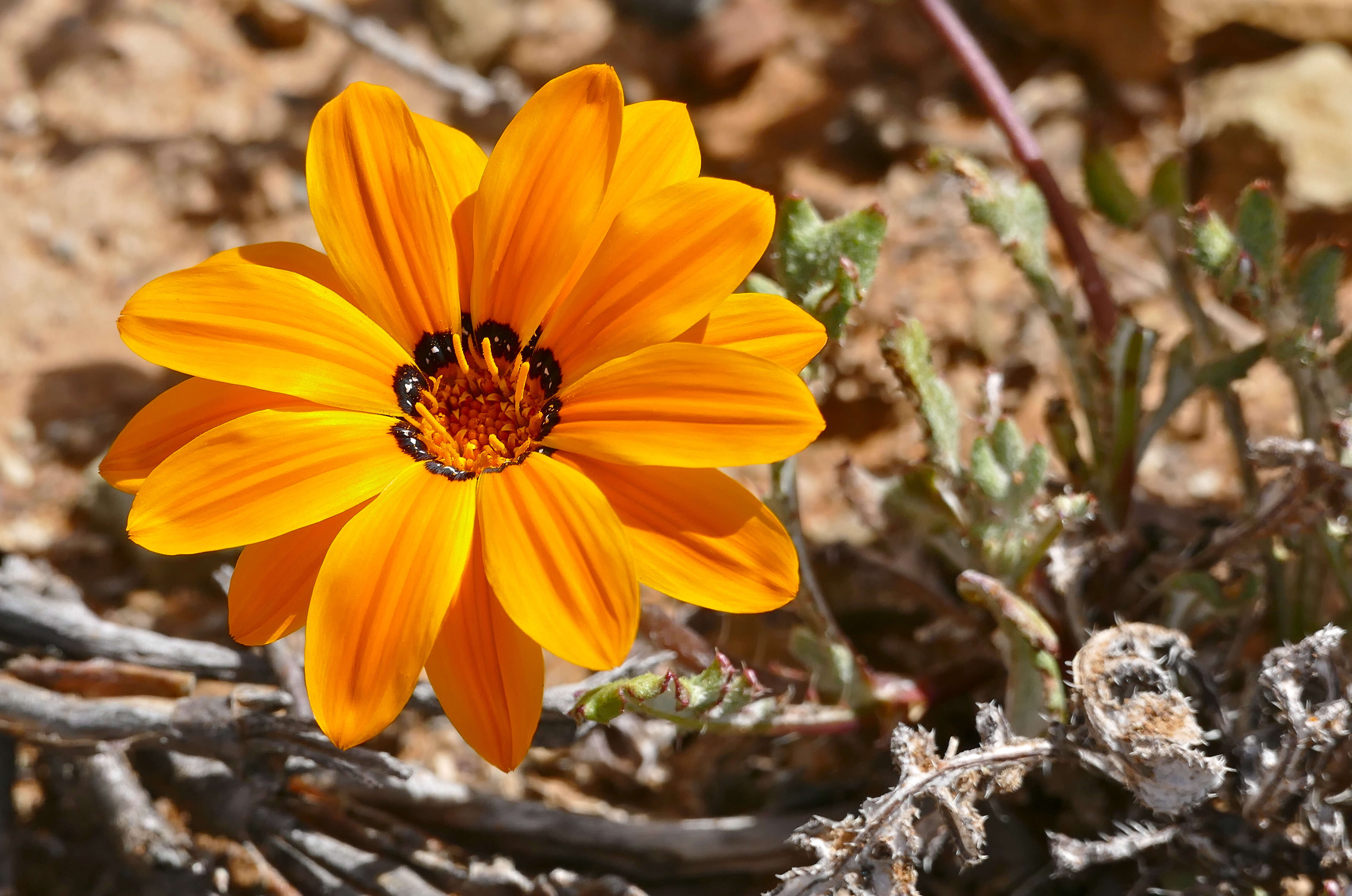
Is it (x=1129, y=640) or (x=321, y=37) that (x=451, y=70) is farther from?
(x=1129, y=640)

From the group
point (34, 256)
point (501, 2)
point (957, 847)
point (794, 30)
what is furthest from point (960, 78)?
point (34, 256)

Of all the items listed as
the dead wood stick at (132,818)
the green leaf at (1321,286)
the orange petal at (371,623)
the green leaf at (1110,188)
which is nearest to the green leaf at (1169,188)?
the green leaf at (1110,188)

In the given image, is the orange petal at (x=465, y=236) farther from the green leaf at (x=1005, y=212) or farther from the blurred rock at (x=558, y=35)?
the blurred rock at (x=558, y=35)

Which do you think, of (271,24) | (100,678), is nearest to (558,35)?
(271,24)

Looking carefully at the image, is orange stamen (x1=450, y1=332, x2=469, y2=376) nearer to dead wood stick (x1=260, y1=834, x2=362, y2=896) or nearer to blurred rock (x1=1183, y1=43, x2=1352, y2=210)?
dead wood stick (x1=260, y1=834, x2=362, y2=896)

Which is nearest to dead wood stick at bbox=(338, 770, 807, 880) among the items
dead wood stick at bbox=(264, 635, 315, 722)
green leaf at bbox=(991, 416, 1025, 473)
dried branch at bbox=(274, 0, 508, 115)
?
dead wood stick at bbox=(264, 635, 315, 722)

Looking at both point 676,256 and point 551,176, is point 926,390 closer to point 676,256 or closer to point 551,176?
point 676,256
